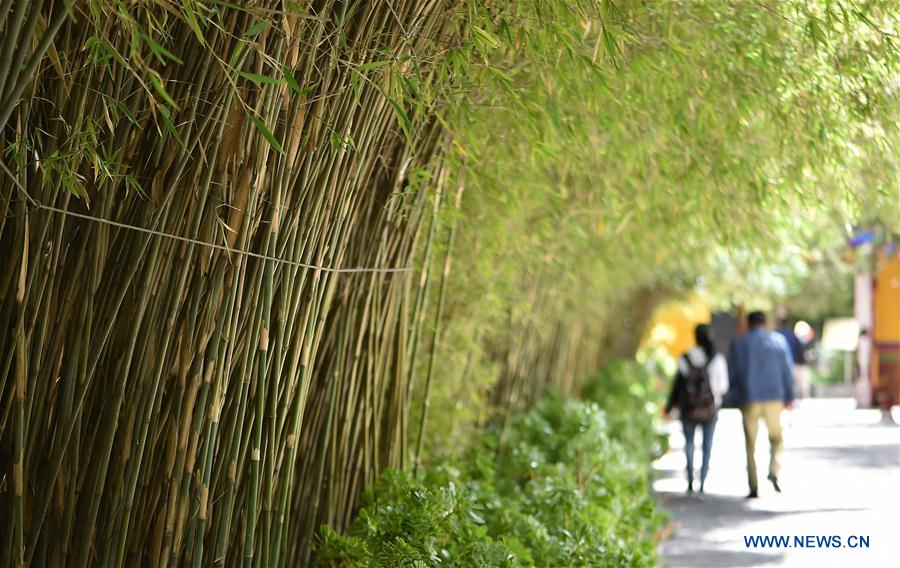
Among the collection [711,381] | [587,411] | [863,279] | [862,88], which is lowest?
[587,411]

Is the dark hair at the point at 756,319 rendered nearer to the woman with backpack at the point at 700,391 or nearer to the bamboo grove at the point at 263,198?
the woman with backpack at the point at 700,391

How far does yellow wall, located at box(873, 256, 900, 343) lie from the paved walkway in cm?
477

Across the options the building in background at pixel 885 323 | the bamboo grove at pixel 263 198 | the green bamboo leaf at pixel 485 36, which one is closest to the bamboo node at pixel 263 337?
the bamboo grove at pixel 263 198

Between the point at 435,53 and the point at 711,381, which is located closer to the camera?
the point at 435,53

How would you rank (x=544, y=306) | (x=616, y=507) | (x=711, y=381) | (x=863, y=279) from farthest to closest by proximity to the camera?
(x=863, y=279)
(x=711, y=381)
(x=544, y=306)
(x=616, y=507)

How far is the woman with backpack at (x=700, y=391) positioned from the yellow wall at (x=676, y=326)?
979cm

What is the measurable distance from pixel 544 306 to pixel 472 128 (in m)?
2.86

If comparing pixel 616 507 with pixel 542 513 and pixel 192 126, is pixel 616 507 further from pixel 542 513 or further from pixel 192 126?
pixel 192 126

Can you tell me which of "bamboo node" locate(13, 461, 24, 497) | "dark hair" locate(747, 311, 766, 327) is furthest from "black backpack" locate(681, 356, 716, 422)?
"bamboo node" locate(13, 461, 24, 497)

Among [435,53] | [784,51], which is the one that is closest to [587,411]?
[784,51]

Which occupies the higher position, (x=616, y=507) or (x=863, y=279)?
(x=863, y=279)

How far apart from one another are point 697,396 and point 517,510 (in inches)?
131

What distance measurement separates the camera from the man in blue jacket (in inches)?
225

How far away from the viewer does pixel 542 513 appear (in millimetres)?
3156
